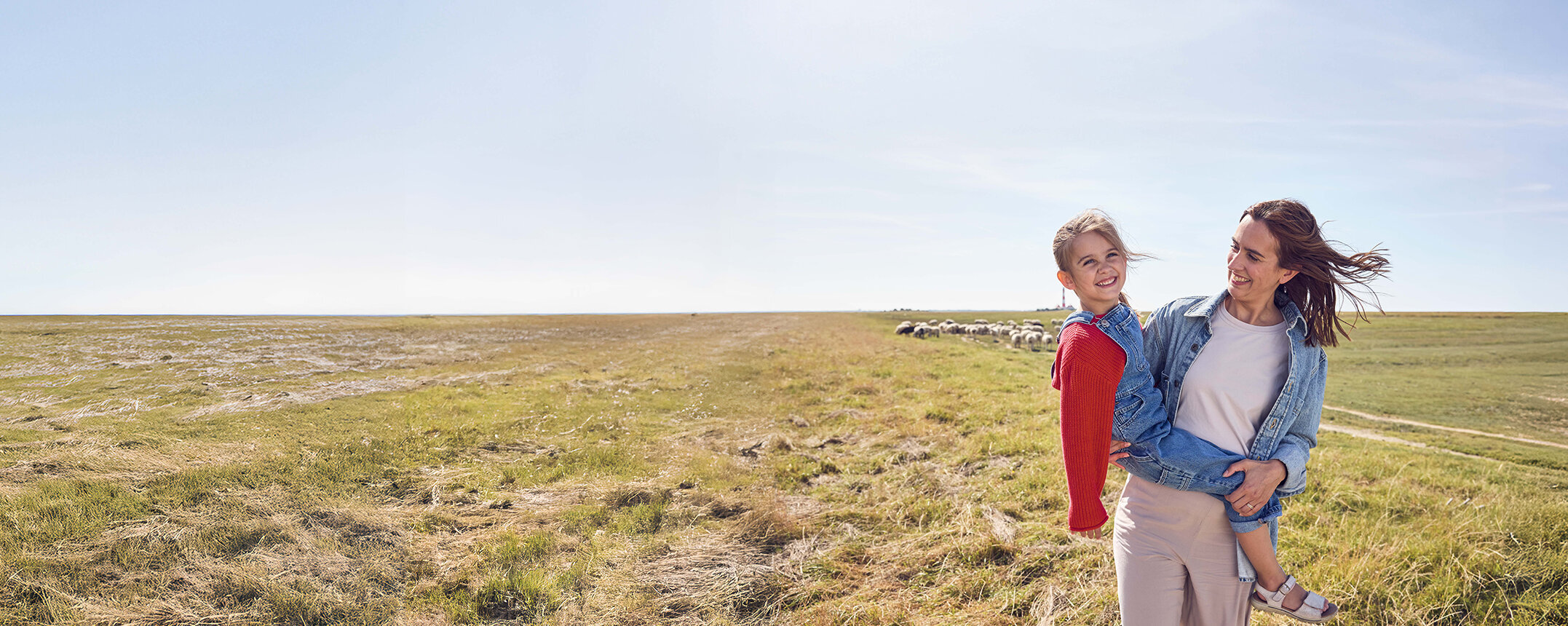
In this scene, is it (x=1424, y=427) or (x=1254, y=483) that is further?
(x=1424, y=427)

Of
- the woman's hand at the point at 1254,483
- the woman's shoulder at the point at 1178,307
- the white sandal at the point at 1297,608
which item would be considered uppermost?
the woman's shoulder at the point at 1178,307

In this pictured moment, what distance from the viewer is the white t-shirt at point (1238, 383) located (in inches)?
96.3

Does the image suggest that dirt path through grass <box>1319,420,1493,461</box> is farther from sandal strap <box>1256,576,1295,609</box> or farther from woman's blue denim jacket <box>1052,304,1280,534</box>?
woman's blue denim jacket <box>1052,304,1280,534</box>

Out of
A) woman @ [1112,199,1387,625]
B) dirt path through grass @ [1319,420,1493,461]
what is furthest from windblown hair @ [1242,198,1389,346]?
dirt path through grass @ [1319,420,1493,461]

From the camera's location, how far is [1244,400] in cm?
244

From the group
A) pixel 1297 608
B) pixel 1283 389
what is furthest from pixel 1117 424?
pixel 1297 608

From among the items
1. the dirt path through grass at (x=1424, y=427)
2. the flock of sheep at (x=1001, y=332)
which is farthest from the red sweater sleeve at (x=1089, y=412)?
the flock of sheep at (x=1001, y=332)

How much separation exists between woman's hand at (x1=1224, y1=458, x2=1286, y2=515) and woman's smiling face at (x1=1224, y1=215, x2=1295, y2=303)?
0.73 meters

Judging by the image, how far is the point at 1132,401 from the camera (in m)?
2.52

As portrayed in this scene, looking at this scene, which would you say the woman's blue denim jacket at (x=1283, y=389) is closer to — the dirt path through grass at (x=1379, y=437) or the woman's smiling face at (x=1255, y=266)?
the woman's smiling face at (x=1255, y=266)

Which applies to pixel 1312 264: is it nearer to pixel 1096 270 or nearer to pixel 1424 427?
pixel 1096 270

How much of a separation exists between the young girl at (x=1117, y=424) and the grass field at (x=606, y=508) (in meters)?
2.47

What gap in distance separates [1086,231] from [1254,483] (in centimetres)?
127

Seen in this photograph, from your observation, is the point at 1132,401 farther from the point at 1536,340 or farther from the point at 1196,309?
the point at 1536,340
